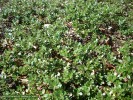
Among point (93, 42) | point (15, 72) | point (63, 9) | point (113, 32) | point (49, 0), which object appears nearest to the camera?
point (15, 72)

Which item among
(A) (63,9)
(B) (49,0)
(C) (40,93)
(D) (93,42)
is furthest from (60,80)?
(B) (49,0)

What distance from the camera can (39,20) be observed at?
7953 mm

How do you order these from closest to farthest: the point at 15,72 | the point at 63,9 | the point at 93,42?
1. the point at 15,72
2. the point at 93,42
3. the point at 63,9

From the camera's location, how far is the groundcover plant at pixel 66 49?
207 inches

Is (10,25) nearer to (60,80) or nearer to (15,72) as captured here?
(15,72)

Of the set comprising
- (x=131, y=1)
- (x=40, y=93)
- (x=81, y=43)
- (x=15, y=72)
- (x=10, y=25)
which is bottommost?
(x=40, y=93)

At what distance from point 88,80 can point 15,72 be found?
5.22 feet

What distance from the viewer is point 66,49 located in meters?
6.34

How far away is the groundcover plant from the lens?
5246 mm

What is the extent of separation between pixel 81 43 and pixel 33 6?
2.84 m

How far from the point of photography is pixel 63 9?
8703 mm

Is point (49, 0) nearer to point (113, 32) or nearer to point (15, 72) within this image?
point (113, 32)

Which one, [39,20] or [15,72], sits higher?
[39,20]

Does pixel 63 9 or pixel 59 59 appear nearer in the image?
pixel 59 59
